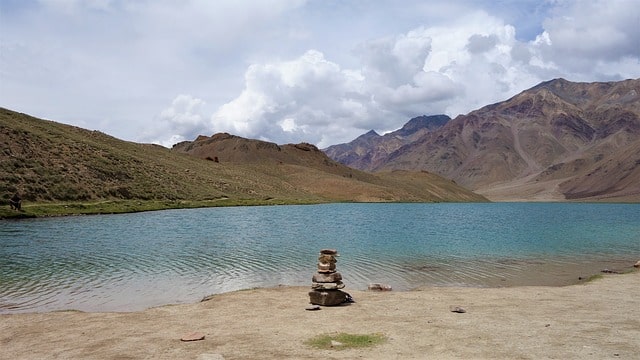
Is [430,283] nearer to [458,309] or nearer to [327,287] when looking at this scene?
[458,309]

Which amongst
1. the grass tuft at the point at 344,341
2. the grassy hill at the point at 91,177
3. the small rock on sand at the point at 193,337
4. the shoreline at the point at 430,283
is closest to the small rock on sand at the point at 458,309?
the grass tuft at the point at 344,341

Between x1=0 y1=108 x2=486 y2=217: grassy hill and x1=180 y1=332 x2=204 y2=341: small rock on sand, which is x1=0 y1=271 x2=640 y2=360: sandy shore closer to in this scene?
x1=180 y1=332 x2=204 y2=341: small rock on sand

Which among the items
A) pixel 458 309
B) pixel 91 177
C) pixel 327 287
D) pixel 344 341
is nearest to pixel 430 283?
pixel 458 309

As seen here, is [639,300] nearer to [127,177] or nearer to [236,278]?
[236,278]

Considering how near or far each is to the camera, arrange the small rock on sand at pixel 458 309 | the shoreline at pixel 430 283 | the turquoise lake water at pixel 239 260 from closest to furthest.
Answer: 1. the small rock on sand at pixel 458 309
2. the shoreline at pixel 430 283
3. the turquoise lake water at pixel 239 260

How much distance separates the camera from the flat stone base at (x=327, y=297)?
68.7 ft

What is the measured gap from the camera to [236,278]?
2938cm

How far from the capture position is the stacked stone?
2100 centimetres

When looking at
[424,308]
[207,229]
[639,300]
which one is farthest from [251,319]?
[207,229]

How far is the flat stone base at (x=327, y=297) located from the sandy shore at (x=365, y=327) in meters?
0.51

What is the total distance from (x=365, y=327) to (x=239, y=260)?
2056 cm

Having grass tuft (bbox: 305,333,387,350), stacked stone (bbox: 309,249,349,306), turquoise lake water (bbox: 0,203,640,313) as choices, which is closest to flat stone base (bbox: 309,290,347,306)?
stacked stone (bbox: 309,249,349,306)

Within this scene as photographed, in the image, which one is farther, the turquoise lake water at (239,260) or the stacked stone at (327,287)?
the turquoise lake water at (239,260)

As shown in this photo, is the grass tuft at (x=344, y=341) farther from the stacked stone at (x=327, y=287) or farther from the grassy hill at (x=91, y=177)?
the grassy hill at (x=91, y=177)
